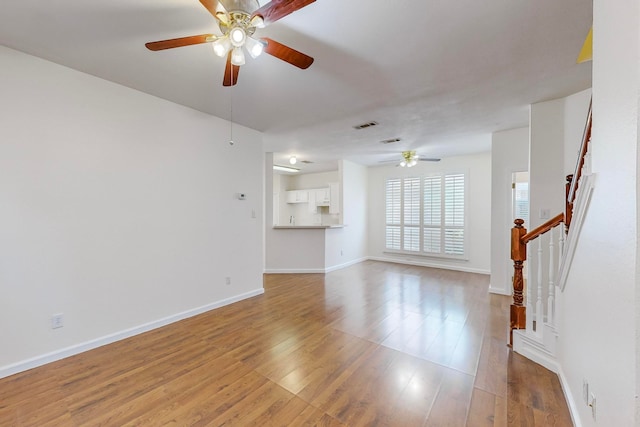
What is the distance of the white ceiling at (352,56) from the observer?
5.46ft

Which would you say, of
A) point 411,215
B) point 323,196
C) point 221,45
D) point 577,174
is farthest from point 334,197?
point 221,45

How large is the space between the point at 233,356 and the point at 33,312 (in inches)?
67.4

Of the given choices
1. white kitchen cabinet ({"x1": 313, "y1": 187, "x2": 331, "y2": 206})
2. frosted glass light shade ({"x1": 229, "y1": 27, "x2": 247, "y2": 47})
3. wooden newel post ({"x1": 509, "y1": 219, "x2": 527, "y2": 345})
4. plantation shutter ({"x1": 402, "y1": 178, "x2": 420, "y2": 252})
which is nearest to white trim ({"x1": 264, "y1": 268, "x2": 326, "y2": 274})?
white kitchen cabinet ({"x1": 313, "y1": 187, "x2": 331, "y2": 206})

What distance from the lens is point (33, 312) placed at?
86.4 inches

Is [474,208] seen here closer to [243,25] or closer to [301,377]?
[301,377]

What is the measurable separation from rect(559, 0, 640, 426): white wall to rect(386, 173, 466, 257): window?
4.66 m

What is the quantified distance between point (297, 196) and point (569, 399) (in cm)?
692

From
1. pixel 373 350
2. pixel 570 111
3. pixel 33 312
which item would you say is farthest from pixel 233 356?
pixel 570 111

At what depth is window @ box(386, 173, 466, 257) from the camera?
586 centimetres

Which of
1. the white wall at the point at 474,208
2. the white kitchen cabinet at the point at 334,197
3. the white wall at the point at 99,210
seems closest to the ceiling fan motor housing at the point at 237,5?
the white wall at the point at 99,210

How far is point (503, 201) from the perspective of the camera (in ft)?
13.8

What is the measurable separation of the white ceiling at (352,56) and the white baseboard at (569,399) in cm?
245

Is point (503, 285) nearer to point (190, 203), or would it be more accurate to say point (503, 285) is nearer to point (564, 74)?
point (564, 74)

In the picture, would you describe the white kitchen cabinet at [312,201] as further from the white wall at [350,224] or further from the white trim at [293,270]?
the white trim at [293,270]
